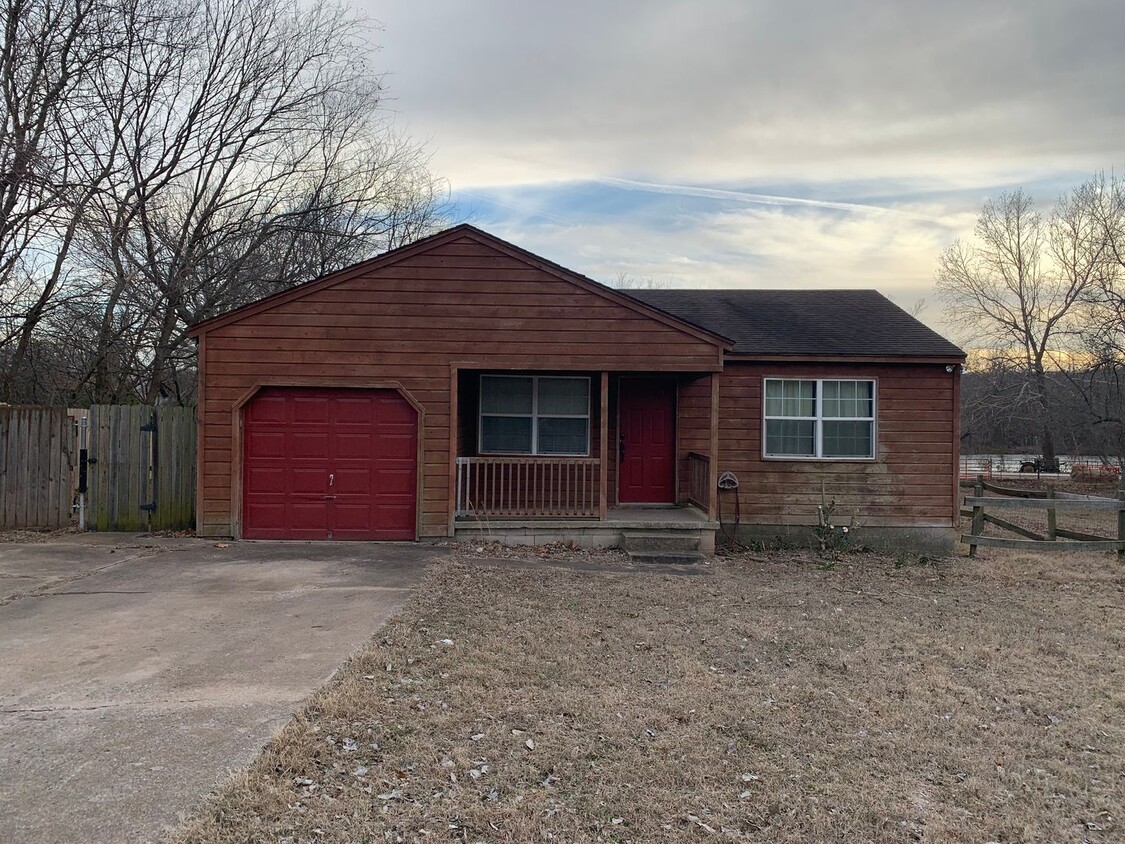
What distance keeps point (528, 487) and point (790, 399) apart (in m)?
4.36

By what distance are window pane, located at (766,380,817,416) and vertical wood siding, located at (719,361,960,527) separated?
19 cm

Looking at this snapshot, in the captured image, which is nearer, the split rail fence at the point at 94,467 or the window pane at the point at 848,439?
the split rail fence at the point at 94,467

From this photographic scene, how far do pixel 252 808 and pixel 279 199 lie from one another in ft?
53.3

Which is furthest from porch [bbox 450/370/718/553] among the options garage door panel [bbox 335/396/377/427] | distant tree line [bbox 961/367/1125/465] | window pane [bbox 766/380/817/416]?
distant tree line [bbox 961/367/1125/465]

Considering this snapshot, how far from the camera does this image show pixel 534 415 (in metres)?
11.0

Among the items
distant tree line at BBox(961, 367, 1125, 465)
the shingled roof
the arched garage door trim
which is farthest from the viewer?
distant tree line at BBox(961, 367, 1125, 465)

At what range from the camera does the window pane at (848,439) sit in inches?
447

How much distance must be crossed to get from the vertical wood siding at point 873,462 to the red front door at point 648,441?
2.82ft

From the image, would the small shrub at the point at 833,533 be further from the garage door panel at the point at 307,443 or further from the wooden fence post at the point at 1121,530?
the garage door panel at the point at 307,443

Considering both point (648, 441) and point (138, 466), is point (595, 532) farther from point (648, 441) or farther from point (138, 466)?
point (138, 466)

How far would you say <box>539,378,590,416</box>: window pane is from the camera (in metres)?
11.0

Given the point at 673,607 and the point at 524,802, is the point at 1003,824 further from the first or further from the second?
the point at 673,607

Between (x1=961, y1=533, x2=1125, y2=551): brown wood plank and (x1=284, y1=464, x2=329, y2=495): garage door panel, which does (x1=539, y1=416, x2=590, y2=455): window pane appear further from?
(x1=961, y1=533, x2=1125, y2=551): brown wood plank

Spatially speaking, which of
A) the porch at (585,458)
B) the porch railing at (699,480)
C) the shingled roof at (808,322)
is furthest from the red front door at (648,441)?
the shingled roof at (808,322)
